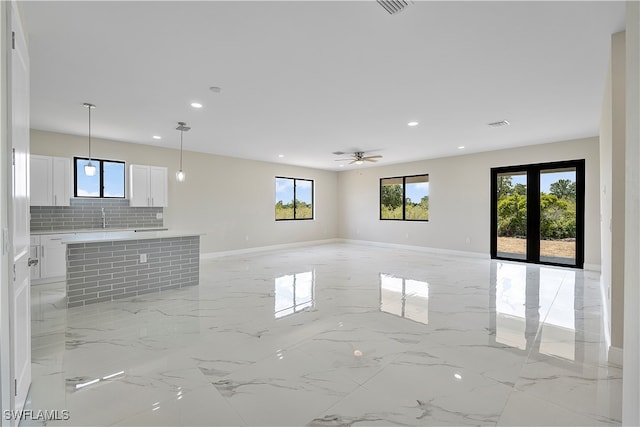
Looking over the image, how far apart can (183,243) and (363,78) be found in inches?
140

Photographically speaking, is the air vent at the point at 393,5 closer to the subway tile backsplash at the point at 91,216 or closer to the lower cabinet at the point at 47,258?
the lower cabinet at the point at 47,258

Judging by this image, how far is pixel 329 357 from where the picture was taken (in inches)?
102

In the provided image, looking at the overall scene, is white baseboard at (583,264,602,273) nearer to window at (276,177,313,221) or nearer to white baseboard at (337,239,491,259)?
white baseboard at (337,239,491,259)

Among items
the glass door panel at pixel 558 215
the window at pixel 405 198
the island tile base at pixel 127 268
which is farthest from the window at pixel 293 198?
the glass door panel at pixel 558 215

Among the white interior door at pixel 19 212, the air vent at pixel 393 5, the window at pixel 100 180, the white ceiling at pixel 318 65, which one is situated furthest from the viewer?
the window at pixel 100 180

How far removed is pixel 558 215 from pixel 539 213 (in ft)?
1.06

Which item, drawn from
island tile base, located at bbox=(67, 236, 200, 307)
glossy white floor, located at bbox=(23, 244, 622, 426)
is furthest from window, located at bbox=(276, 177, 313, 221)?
glossy white floor, located at bbox=(23, 244, 622, 426)

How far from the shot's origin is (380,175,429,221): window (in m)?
8.77

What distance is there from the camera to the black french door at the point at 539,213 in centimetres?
632

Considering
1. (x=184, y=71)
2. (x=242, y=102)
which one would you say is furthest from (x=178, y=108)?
(x=184, y=71)

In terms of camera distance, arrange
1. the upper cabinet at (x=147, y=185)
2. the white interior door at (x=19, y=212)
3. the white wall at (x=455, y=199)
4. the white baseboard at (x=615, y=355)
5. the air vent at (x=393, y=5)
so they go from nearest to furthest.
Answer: the white interior door at (x=19, y=212)
the air vent at (x=393, y=5)
the white baseboard at (x=615, y=355)
the white wall at (x=455, y=199)
the upper cabinet at (x=147, y=185)

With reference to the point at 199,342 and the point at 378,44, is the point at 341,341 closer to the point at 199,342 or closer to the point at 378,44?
the point at 199,342

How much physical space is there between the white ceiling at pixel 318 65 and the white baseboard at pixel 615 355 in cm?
248

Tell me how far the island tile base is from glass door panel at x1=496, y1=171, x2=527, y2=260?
21.5 feet
